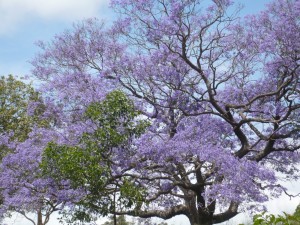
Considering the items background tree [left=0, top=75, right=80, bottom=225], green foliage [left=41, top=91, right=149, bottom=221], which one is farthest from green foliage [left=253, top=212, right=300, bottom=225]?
background tree [left=0, top=75, right=80, bottom=225]

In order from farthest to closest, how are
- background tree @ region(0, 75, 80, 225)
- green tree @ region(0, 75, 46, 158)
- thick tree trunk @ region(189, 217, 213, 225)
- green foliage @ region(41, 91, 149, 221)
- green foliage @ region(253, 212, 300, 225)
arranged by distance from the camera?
green tree @ region(0, 75, 46, 158)
thick tree trunk @ region(189, 217, 213, 225)
background tree @ region(0, 75, 80, 225)
green foliage @ region(41, 91, 149, 221)
green foliage @ region(253, 212, 300, 225)

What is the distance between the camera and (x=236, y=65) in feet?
55.0

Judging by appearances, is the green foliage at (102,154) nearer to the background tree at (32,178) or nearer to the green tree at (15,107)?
the background tree at (32,178)

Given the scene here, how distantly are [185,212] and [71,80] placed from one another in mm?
6661

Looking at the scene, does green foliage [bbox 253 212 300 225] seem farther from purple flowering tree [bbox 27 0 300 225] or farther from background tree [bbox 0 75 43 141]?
background tree [bbox 0 75 43 141]

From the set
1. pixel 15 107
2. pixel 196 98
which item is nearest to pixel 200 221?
pixel 196 98

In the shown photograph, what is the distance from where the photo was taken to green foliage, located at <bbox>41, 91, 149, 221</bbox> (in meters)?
12.1

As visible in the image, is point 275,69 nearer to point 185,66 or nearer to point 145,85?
point 185,66

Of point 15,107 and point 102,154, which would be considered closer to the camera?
point 102,154

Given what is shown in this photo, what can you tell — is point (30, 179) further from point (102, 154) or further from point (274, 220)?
point (274, 220)

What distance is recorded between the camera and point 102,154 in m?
12.8

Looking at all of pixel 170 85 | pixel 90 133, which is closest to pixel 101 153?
pixel 90 133

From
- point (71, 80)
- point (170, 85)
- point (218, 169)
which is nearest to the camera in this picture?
point (218, 169)

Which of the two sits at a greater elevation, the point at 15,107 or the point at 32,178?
the point at 15,107
